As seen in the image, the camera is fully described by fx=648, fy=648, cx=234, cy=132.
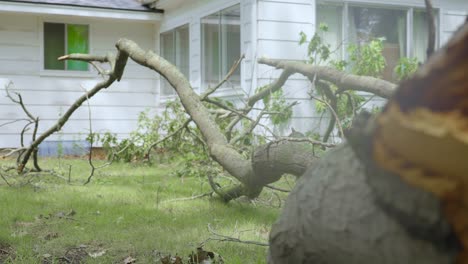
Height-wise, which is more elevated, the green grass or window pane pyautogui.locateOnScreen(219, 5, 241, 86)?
window pane pyautogui.locateOnScreen(219, 5, 241, 86)

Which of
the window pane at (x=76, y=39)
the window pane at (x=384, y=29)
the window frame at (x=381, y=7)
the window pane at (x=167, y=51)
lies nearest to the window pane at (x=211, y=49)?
the window pane at (x=167, y=51)

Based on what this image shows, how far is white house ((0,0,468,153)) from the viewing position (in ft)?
36.6

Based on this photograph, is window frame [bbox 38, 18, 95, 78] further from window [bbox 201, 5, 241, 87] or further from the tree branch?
the tree branch

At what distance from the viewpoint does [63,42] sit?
15.3m

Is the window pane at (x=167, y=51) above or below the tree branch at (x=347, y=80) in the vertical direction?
above

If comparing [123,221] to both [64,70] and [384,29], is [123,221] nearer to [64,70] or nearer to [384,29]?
[384,29]

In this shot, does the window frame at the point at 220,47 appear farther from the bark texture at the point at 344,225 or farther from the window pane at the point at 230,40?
the bark texture at the point at 344,225

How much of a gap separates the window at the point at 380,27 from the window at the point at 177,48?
3900 mm

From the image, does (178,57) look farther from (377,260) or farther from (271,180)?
(377,260)

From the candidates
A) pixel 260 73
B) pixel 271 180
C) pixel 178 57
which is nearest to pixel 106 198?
pixel 271 180

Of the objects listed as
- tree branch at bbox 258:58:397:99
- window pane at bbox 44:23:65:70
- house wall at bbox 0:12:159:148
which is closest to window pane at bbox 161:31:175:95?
house wall at bbox 0:12:159:148

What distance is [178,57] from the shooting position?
48.7 feet

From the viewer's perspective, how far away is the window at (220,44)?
12.0 metres

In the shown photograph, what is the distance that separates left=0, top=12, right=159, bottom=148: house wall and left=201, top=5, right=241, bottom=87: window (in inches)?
118
